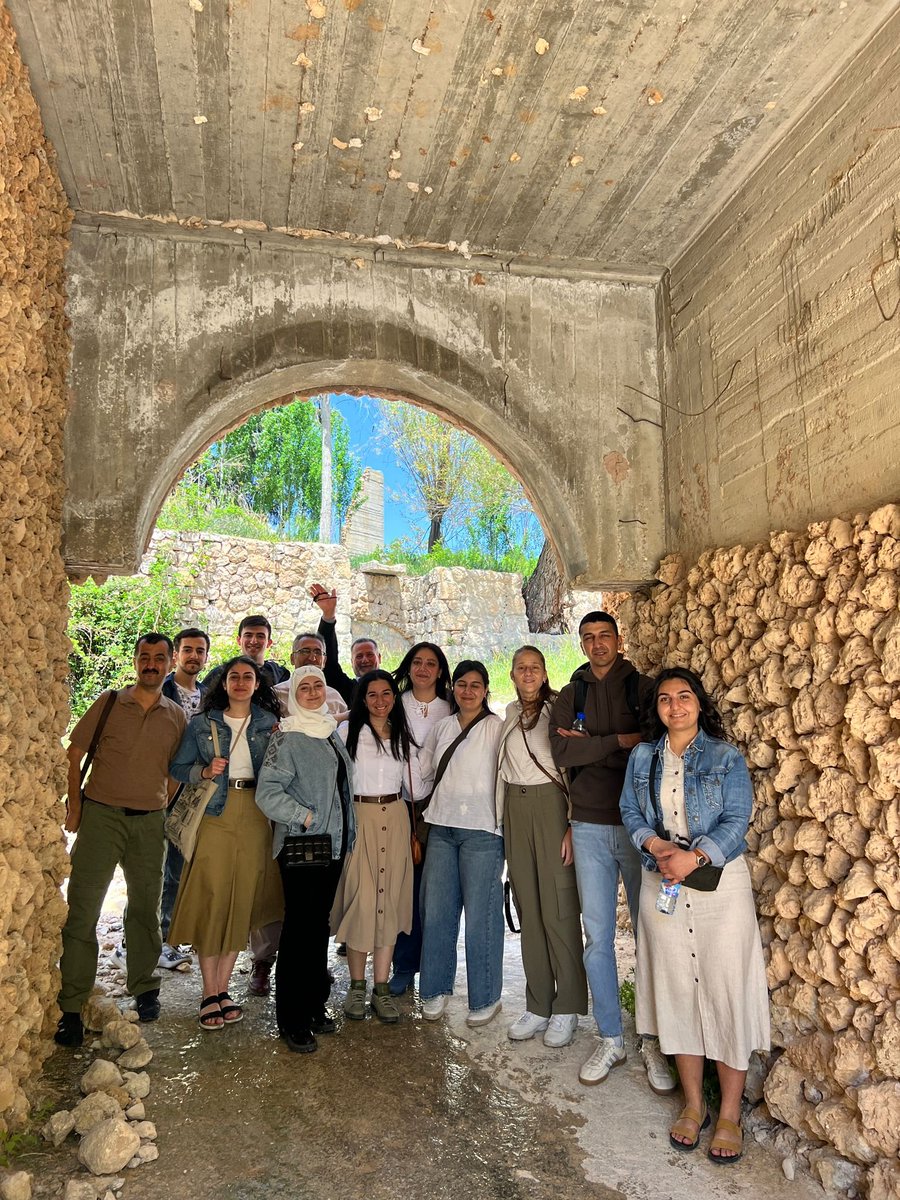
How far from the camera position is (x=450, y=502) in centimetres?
2053

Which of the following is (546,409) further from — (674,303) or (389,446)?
(389,446)

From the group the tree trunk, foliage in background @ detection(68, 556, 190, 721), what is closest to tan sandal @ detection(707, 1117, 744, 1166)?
Answer: foliage in background @ detection(68, 556, 190, 721)

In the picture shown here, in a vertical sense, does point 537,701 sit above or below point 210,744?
above

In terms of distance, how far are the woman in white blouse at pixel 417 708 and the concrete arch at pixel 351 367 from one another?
88 cm

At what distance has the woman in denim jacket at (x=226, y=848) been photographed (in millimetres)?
3762

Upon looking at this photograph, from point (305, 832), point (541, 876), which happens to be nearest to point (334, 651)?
point (305, 832)

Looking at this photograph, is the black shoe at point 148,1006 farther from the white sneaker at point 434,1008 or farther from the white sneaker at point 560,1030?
the white sneaker at point 560,1030

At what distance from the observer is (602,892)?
3689 mm

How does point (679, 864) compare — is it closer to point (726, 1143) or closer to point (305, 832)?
point (726, 1143)

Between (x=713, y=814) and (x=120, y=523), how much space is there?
113 inches

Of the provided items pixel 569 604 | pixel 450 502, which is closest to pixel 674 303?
pixel 569 604

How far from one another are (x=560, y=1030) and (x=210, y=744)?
2039 millimetres

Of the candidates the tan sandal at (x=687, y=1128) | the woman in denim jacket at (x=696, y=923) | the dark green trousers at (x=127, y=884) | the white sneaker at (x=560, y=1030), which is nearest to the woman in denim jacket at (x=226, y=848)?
the dark green trousers at (x=127, y=884)

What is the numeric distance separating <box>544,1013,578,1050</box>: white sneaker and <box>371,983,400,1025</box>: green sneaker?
2.35 feet
